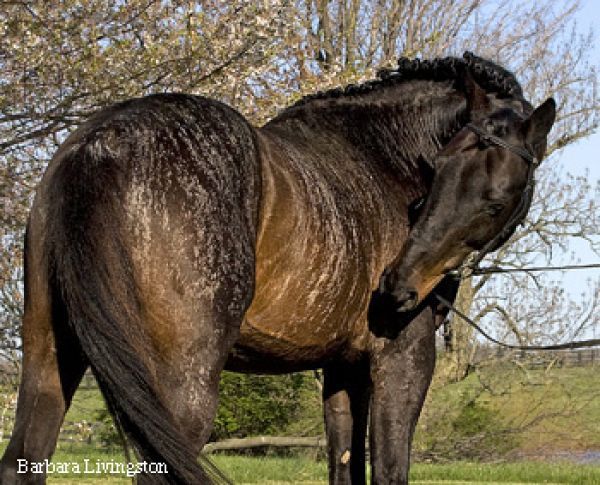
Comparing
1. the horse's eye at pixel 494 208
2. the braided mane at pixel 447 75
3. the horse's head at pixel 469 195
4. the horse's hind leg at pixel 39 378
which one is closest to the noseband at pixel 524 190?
the horse's head at pixel 469 195

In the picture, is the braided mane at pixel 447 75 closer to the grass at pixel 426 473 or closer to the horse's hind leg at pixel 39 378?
the horse's hind leg at pixel 39 378

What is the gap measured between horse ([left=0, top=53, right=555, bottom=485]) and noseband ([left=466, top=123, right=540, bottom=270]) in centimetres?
2

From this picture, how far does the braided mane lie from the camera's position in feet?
15.5

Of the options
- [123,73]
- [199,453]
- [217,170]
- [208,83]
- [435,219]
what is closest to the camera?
[199,453]

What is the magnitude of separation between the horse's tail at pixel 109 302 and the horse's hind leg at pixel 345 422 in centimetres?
188

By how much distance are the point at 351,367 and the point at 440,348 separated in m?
12.4

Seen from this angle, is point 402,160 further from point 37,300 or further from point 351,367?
point 37,300

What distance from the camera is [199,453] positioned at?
127 inches

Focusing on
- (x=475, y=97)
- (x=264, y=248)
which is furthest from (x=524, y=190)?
(x=264, y=248)

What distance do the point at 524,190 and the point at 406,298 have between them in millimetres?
799

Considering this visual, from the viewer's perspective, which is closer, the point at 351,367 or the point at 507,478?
the point at 351,367

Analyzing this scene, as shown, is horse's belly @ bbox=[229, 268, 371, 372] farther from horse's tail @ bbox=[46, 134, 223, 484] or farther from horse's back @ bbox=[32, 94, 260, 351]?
horse's tail @ bbox=[46, 134, 223, 484]

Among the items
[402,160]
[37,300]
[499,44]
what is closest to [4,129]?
[402,160]

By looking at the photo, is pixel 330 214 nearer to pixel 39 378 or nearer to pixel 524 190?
pixel 524 190
